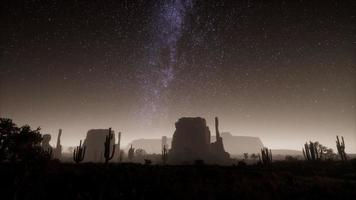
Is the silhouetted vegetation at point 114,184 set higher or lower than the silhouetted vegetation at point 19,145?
lower

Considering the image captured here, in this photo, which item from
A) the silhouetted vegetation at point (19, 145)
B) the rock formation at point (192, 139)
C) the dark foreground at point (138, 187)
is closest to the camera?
the dark foreground at point (138, 187)

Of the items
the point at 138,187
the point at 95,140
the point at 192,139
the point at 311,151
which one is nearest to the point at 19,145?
the point at 138,187

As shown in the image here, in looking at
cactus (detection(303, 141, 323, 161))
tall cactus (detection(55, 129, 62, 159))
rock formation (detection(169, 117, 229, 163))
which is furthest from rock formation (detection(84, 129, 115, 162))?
cactus (detection(303, 141, 323, 161))

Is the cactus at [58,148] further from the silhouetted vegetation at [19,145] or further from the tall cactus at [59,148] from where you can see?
the silhouetted vegetation at [19,145]

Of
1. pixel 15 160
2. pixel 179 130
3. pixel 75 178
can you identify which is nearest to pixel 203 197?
pixel 75 178

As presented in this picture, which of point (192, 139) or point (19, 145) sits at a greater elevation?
point (192, 139)

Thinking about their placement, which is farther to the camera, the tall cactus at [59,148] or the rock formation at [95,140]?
the rock formation at [95,140]

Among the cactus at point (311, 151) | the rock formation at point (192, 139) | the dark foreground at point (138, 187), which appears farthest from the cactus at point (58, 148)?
the cactus at point (311, 151)

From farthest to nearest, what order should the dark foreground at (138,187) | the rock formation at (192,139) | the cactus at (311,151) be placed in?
the rock formation at (192,139) < the cactus at (311,151) < the dark foreground at (138,187)

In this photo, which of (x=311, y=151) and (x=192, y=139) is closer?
(x=311, y=151)

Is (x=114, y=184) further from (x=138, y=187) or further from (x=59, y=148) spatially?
(x=59, y=148)

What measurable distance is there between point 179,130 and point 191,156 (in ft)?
70.6

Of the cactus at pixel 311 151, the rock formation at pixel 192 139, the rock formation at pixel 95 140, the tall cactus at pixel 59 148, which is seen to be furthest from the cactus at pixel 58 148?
the cactus at pixel 311 151

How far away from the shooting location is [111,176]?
14.3m
